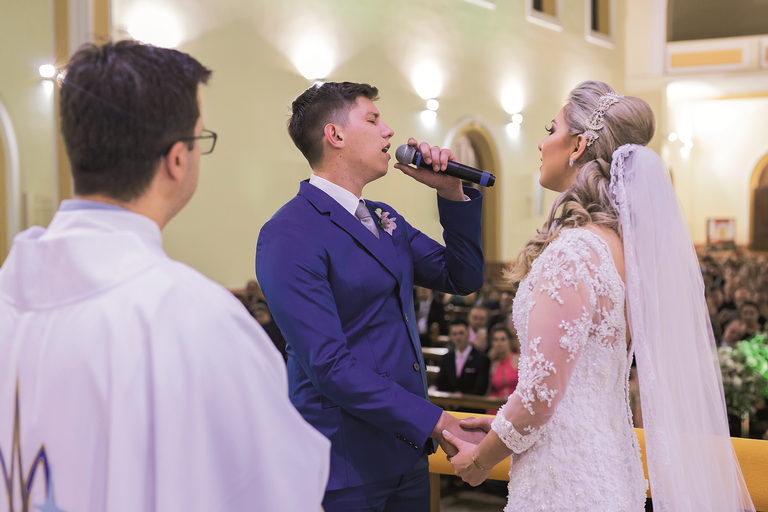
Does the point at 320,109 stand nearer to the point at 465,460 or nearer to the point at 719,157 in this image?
the point at 465,460

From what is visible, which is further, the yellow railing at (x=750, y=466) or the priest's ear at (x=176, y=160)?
the yellow railing at (x=750, y=466)

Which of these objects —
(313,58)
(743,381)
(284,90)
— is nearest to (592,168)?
(743,381)

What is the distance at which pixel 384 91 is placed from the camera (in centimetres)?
993

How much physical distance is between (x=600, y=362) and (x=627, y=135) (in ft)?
1.91

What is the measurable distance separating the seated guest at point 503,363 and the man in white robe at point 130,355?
454 cm

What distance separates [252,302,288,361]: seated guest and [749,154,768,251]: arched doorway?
56.8 feet

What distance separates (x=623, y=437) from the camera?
5.89 feet

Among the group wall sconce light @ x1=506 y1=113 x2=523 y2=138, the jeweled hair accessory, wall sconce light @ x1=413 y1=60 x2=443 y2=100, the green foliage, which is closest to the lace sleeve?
the jeweled hair accessory

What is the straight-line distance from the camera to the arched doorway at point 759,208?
19500mm

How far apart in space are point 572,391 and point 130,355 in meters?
1.18

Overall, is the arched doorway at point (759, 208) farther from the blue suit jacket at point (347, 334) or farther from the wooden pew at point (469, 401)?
the blue suit jacket at point (347, 334)

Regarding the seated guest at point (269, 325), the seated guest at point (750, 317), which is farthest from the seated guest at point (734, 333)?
the seated guest at point (269, 325)

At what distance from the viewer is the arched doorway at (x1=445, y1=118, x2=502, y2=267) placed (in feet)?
39.8

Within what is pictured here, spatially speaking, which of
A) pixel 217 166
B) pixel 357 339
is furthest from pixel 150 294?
pixel 217 166
